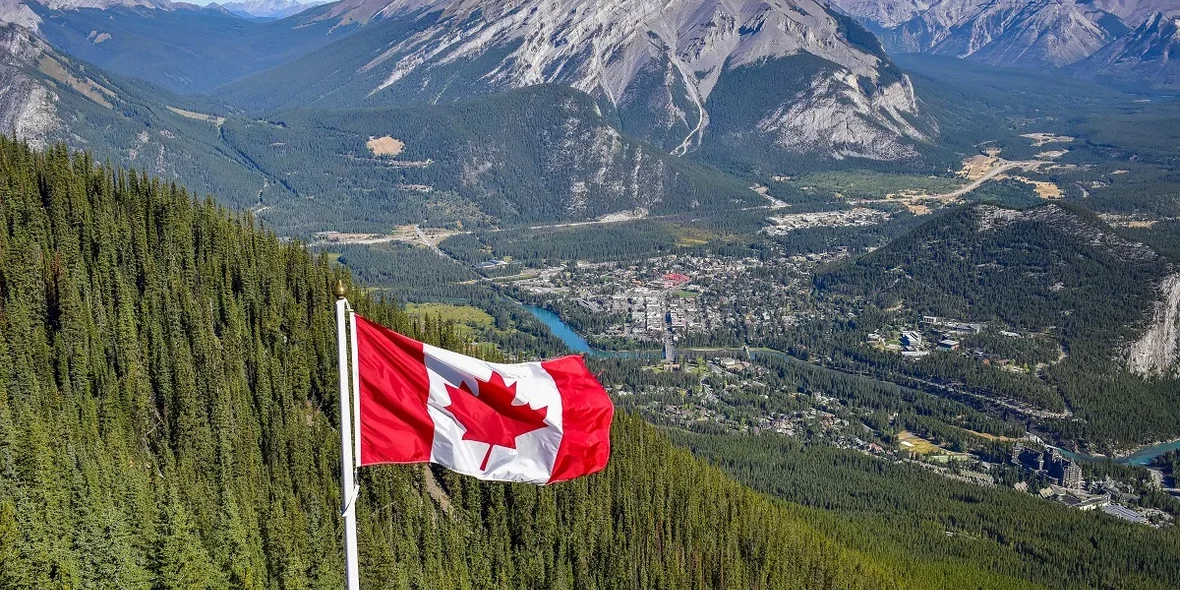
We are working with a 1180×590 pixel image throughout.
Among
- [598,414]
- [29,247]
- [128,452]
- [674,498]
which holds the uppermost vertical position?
[29,247]

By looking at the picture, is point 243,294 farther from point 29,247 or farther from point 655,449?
point 655,449

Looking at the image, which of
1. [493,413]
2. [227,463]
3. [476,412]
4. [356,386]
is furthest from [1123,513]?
[356,386]

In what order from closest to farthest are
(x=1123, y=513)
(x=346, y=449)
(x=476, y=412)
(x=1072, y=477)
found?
1. (x=346, y=449)
2. (x=476, y=412)
3. (x=1123, y=513)
4. (x=1072, y=477)

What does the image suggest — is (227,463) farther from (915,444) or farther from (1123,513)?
(915,444)

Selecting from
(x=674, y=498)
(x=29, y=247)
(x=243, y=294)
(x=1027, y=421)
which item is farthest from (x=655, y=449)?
(x=1027, y=421)

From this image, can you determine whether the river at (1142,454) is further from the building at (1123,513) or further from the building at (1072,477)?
the building at (1123,513)

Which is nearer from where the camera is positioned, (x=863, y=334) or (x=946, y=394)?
(x=946, y=394)
